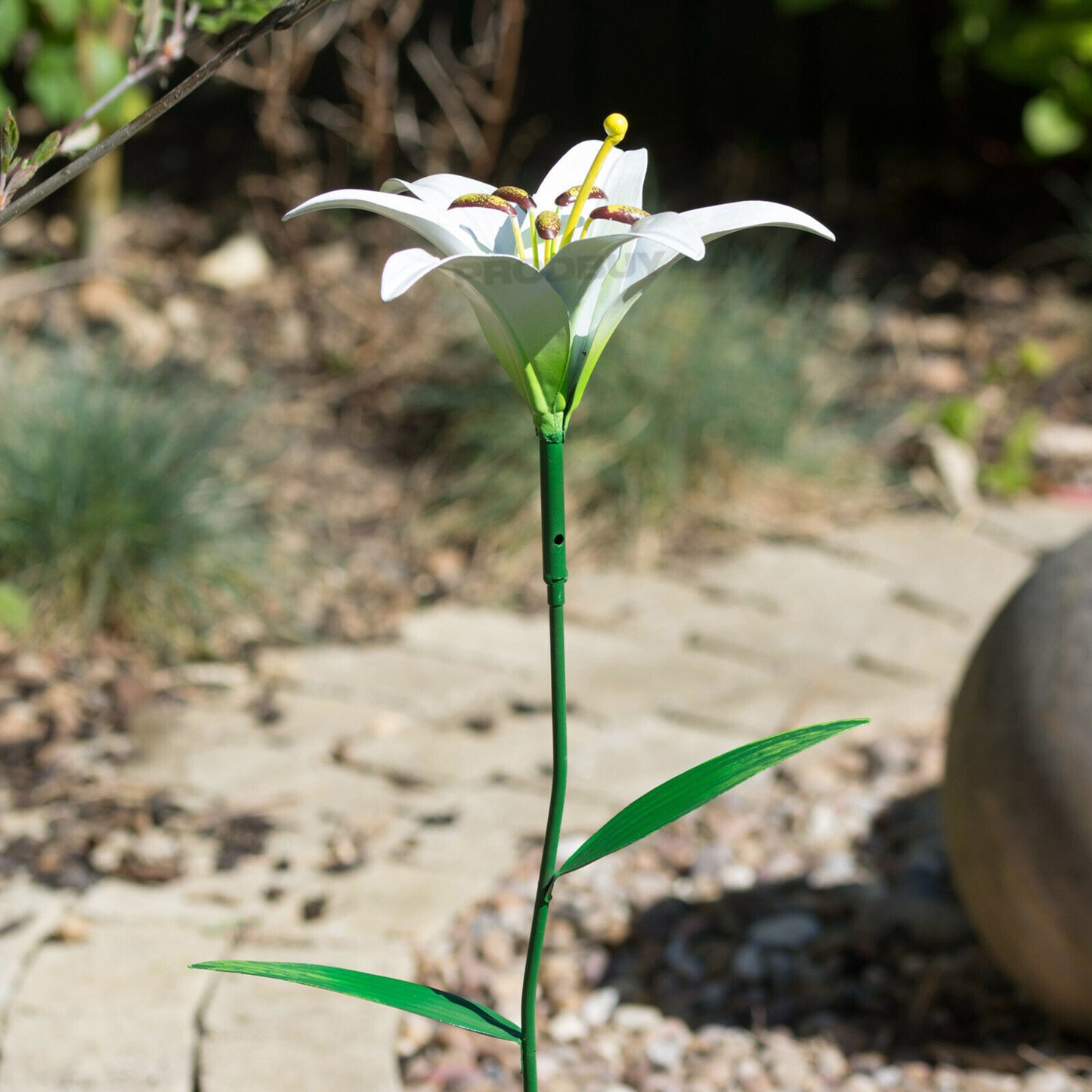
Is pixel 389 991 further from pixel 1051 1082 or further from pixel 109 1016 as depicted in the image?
pixel 1051 1082

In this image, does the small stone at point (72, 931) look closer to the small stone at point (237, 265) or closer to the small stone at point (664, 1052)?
the small stone at point (664, 1052)

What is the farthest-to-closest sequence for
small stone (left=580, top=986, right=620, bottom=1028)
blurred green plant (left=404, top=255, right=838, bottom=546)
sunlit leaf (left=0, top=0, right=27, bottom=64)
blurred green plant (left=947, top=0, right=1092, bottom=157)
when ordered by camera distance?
blurred green plant (left=947, top=0, right=1092, bottom=157) → blurred green plant (left=404, top=255, right=838, bottom=546) → sunlit leaf (left=0, top=0, right=27, bottom=64) → small stone (left=580, top=986, right=620, bottom=1028)

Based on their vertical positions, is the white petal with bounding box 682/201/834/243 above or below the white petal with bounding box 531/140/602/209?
below

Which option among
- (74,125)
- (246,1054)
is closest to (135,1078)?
(246,1054)

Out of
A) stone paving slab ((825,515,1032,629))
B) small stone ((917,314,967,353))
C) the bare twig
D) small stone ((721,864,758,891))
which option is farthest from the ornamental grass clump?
small stone ((917,314,967,353))

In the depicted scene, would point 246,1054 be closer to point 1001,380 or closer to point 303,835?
point 303,835

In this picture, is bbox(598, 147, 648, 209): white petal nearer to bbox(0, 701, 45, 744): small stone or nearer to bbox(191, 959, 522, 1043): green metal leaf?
bbox(191, 959, 522, 1043): green metal leaf

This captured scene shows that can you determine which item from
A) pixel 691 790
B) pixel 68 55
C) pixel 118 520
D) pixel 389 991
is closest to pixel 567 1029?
pixel 389 991
